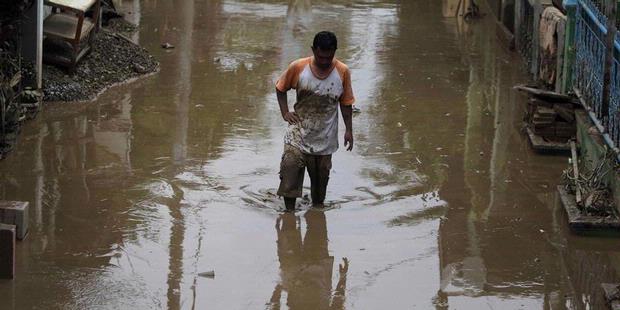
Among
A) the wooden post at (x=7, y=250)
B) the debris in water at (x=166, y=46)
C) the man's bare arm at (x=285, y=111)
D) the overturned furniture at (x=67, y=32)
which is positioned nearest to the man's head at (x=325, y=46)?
the man's bare arm at (x=285, y=111)

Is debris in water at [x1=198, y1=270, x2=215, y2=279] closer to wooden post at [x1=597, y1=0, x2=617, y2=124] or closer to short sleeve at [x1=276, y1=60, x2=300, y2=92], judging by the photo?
short sleeve at [x1=276, y1=60, x2=300, y2=92]

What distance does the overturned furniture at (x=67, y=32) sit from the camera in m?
12.0

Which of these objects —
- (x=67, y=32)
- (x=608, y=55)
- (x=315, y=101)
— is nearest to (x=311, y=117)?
(x=315, y=101)

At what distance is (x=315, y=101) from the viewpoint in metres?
8.60

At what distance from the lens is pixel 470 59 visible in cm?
1510

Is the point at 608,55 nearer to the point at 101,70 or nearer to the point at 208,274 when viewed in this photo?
the point at 208,274

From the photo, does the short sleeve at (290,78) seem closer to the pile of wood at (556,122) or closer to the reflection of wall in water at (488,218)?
the reflection of wall in water at (488,218)

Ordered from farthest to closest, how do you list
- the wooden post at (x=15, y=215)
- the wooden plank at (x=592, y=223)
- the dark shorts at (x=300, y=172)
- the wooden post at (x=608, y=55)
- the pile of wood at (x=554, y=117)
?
1. the pile of wood at (x=554, y=117)
2. the wooden post at (x=608, y=55)
3. the dark shorts at (x=300, y=172)
4. the wooden plank at (x=592, y=223)
5. the wooden post at (x=15, y=215)

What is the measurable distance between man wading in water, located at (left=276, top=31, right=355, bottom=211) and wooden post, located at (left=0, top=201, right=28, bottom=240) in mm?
1986

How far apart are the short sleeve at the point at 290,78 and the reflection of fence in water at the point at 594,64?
253 centimetres

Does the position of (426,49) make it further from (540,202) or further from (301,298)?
(301,298)

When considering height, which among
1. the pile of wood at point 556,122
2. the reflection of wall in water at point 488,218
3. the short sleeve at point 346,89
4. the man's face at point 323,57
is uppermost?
the man's face at point 323,57

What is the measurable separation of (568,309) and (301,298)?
1647 mm

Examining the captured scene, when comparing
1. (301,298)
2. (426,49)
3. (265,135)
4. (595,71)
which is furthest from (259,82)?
(301,298)
